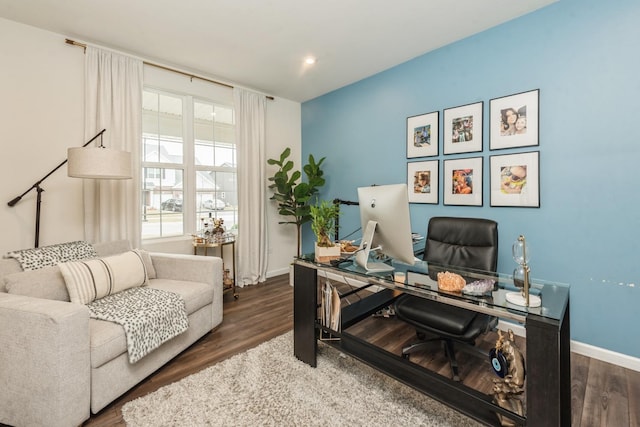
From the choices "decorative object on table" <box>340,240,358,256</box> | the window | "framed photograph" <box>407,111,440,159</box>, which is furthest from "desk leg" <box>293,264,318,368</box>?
the window

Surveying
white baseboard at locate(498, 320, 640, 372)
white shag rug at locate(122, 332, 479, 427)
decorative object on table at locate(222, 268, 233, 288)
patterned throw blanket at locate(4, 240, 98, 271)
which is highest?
patterned throw blanket at locate(4, 240, 98, 271)

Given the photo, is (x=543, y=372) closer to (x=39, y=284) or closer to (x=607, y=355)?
(x=607, y=355)

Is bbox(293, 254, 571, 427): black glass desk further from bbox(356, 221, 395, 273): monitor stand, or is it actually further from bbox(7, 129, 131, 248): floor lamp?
bbox(7, 129, 131, 248): floor lamp

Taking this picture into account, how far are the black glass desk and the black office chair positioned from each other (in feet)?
0.89

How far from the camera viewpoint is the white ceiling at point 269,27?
7.40 feet

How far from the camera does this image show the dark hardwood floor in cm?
158

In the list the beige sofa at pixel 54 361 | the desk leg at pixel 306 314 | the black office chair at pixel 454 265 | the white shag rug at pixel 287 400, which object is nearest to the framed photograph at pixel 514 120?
the black office chair at pixel 454 265

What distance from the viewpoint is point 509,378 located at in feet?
4.15

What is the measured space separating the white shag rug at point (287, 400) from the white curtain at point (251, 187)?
6.37ft

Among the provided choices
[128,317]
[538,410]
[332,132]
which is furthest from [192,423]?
[332,132]

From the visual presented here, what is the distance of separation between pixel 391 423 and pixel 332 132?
A: 345cm

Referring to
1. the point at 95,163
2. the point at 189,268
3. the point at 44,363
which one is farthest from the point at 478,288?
the point at 95,163

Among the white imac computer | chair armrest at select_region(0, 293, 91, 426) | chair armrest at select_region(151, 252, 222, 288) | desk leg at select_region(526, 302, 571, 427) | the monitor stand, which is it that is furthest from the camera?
chair armrest at select_region(151, 252, 222, 288)

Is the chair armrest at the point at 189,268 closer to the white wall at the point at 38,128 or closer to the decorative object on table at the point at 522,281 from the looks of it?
the white wall at the point at 38,128
